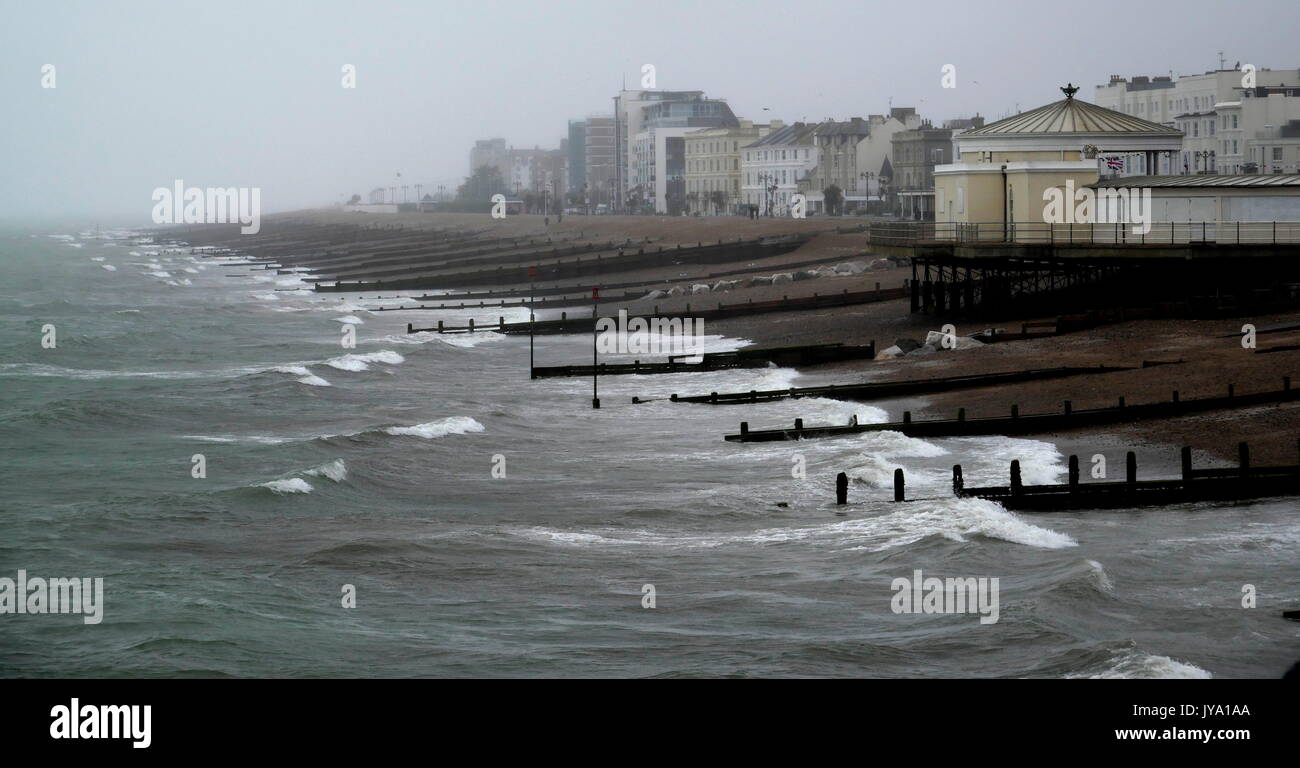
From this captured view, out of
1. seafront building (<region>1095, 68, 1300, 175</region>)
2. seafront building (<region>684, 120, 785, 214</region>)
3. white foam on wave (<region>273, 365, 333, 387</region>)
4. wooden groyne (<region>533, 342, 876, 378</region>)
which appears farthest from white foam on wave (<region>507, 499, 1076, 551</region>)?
seafront building (<region>684, 120, 785, 214</region>)

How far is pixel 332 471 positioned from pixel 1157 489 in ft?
54.5

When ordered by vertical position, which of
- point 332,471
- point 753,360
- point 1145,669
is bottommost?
point 1145,669

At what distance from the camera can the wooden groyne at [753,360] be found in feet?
155

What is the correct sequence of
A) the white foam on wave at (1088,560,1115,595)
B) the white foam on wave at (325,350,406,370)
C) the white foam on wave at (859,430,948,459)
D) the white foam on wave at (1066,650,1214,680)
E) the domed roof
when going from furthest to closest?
the white foam on wave at (325,350,406,370)
the domed roof
the white foam on wave at (859,430,948,459)
the white foam on wave at (1088,560,1115,595)
the white foam on wave at (1066,650,1214,680)

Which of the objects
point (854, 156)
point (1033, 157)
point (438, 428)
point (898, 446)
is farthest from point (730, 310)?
point (854, 156)

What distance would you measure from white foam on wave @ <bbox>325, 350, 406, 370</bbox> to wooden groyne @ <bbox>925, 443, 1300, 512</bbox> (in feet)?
112

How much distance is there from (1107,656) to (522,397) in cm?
2862

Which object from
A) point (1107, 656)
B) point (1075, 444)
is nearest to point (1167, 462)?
point (1075, 444)

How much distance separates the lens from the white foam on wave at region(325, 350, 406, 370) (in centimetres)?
5519

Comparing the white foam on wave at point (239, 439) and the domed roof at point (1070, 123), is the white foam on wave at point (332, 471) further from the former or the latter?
the domed roof at point (1070, 123)

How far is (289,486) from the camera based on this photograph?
30719 mm

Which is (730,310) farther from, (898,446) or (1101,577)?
(1101,577)

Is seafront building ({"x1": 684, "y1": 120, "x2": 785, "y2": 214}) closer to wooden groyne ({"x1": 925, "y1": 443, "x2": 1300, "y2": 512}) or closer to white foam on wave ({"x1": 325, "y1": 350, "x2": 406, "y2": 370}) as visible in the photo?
white foam on wave ({"x1": 325, "y1": 350, "x2": 406, "y2": 370})

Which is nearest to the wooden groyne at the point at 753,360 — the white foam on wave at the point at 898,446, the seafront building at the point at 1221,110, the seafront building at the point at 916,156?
the white foam on wave at the point at 898,446
